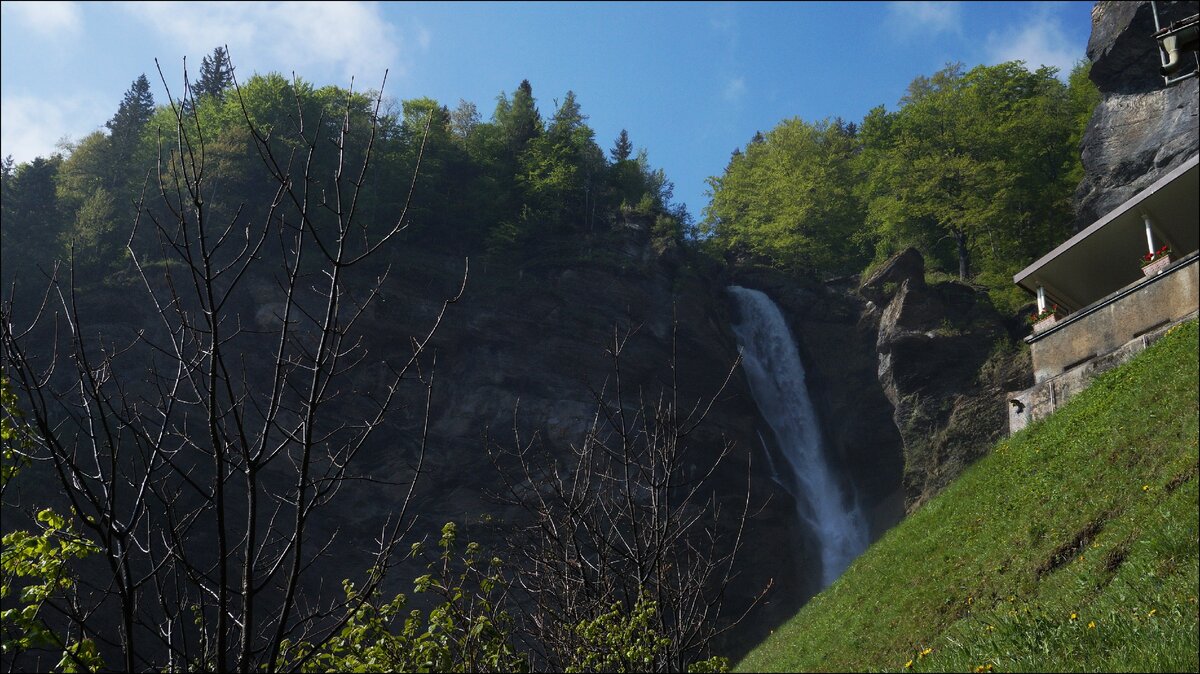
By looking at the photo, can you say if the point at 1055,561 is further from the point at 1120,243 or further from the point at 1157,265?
the point at 1120,243

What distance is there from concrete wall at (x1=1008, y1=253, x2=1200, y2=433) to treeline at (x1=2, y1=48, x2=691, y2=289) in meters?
24.6

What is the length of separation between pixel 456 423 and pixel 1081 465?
24409mm

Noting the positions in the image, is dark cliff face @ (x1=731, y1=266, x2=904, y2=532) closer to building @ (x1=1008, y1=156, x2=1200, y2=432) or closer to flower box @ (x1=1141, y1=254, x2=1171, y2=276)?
building @ (x1=1008, y1=156, x2=1200, y2=432)

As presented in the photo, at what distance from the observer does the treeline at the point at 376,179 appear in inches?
1593

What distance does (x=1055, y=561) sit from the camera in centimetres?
1059

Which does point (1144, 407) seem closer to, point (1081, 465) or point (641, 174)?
point (1081, 465)

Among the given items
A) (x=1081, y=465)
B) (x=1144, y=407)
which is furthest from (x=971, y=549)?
(x=1144, y=407)

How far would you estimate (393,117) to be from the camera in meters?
49.3

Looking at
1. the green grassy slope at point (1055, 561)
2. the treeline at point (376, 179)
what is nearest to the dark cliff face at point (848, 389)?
the treeline at point (376, 179)

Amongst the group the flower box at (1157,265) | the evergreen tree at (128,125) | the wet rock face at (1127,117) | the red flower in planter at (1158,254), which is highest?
the evergreen tree at (128,125)

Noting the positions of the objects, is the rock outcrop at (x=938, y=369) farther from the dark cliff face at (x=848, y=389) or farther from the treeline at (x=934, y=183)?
the treeline at (x=934, y=183)

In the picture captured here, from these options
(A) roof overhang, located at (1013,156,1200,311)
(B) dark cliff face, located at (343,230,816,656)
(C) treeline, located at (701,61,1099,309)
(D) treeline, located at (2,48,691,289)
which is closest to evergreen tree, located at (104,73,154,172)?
(D) treeline, located at (2,48,691,289)

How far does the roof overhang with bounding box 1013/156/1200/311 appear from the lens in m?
16.2

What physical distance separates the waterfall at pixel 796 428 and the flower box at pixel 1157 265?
65.0ft
